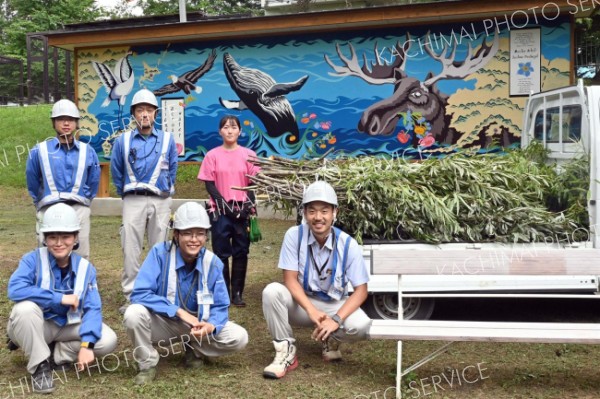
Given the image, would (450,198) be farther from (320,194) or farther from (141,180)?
(141,180)

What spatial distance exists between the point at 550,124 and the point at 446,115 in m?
4.61

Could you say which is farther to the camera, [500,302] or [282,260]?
[500,302]

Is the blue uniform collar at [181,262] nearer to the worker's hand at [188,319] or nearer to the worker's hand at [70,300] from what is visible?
the worker's hand at [188,319]

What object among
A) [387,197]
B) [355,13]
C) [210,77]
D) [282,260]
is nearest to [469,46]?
[355,13]

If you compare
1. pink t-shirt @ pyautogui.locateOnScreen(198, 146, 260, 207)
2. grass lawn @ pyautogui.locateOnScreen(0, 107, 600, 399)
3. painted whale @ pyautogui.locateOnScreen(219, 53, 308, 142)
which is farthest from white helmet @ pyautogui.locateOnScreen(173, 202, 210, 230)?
painted whale @ pyautogui.locateOnScreen(219, 53, 308, 142)

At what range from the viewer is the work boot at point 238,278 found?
663 cm

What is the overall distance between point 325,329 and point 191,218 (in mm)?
1170

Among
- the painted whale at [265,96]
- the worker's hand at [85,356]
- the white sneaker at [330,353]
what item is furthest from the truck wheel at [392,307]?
the painted whale at [265,96]

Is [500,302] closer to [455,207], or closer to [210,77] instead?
[455,207]

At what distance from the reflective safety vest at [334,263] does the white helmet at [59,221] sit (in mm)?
1567

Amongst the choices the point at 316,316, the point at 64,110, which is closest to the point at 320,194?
the point at 316,316

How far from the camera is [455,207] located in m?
5.84

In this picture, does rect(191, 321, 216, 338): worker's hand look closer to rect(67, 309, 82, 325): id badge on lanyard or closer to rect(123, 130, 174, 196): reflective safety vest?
rect(67, 309, 82, 325): id badge on lanyard

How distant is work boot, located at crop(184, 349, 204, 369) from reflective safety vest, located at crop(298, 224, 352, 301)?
912 millimetres
